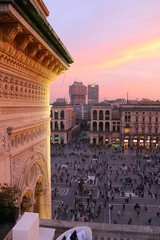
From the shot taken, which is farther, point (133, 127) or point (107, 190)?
point (133, 127)

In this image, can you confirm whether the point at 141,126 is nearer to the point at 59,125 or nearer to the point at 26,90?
the point at 59,125

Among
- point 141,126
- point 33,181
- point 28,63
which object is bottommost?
point 141,126

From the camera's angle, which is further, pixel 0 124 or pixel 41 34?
pixel 41 34

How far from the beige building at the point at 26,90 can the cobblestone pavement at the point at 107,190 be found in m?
16.0

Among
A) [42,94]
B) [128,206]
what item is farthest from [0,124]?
[128,206]

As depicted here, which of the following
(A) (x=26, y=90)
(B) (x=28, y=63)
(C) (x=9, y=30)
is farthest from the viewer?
(A) (x=26, y=90)

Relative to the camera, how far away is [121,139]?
7494 centimetres

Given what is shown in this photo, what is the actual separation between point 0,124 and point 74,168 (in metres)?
41.7

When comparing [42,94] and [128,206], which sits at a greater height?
[42,94]

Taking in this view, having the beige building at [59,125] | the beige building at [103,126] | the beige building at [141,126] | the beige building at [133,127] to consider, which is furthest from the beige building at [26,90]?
the beige building at [59,125]

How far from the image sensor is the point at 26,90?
9.60 m

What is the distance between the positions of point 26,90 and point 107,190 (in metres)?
28.2

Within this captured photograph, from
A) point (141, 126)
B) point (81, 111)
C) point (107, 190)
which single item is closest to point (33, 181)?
point (107, 190)

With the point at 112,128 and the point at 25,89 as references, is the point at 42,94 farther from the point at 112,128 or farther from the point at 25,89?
the point at 112,128
